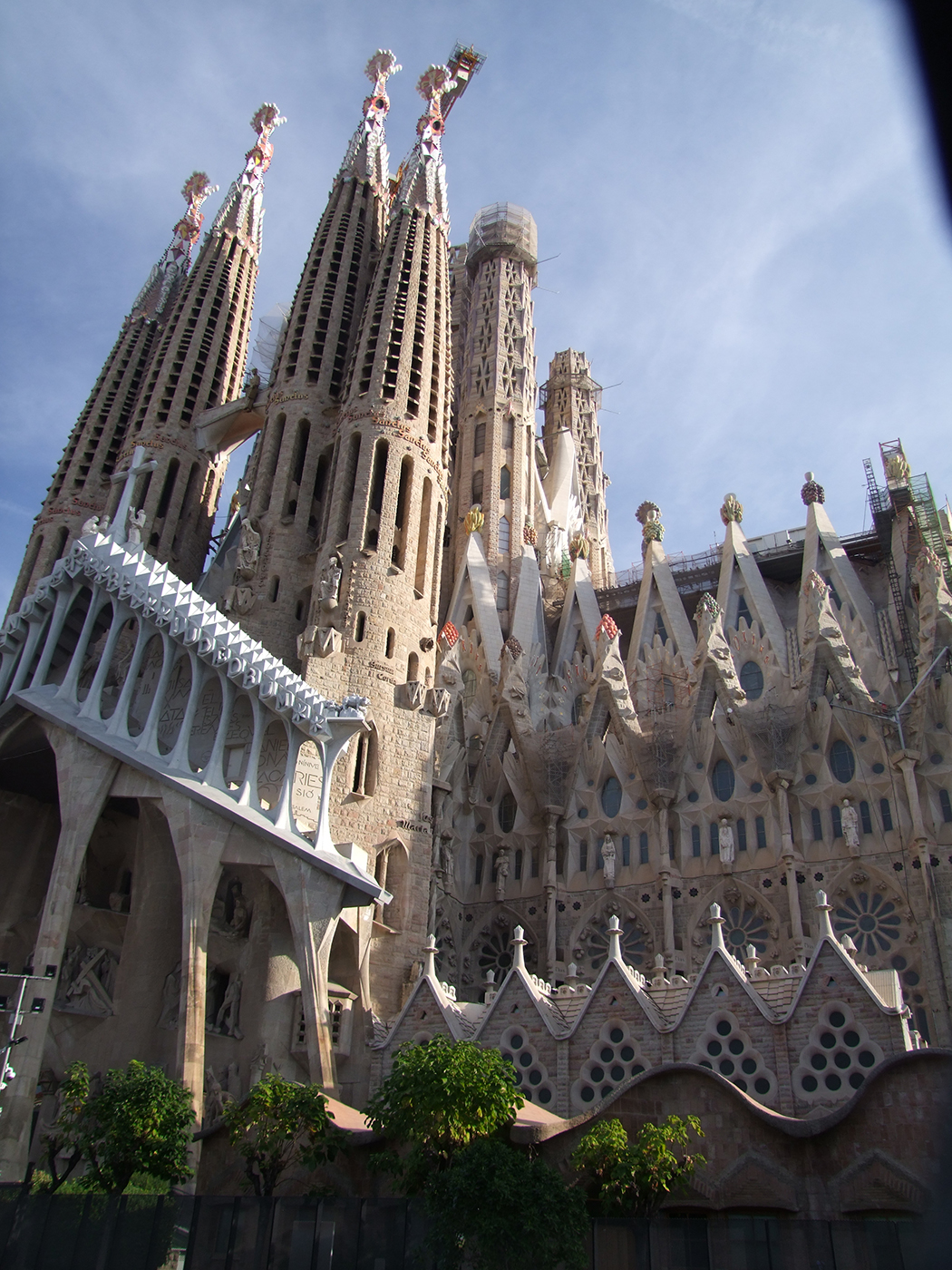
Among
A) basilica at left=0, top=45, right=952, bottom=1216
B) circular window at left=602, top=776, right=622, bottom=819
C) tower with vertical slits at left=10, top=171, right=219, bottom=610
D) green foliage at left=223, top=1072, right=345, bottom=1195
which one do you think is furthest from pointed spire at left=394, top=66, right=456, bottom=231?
green foliage at left=223, top=1072, right=345, bottom=1195

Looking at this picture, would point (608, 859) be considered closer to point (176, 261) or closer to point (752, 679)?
point (752, 679)

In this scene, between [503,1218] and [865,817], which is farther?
[865,817]

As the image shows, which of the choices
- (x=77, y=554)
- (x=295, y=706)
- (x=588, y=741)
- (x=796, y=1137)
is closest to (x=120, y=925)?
(x=295, y=706)

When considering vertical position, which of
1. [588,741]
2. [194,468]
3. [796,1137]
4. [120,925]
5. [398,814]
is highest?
[194,468]

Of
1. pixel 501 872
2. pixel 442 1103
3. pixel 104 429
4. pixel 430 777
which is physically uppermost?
pixel 104 429

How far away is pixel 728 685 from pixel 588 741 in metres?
4.14

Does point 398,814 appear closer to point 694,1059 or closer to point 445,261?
point 694,1059

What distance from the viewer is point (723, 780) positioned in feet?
91.9

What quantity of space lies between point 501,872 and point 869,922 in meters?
9.30

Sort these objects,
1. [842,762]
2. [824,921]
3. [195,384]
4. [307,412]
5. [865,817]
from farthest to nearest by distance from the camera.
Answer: [195,384]
[307,412]
[842,762]
[865,817]
[824,921]

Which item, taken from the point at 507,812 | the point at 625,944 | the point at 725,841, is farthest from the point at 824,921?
the point at 507,812

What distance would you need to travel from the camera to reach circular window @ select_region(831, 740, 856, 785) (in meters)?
26.5

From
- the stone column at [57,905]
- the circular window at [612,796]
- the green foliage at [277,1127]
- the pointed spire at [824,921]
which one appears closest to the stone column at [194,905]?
the stone column at [57,905]

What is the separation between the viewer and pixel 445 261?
37812 millimetres
